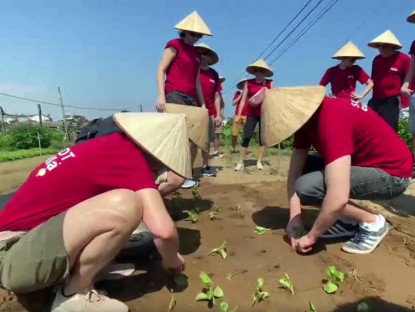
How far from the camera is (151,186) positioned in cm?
189

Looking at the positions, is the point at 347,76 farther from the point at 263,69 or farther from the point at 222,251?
the point at 222,251

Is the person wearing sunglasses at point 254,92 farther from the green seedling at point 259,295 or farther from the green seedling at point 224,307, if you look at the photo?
the green seedling at point 224,307

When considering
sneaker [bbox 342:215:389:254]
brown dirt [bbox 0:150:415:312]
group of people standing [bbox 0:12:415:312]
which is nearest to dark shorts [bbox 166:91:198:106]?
group of people standing [bbox 0:12:415:312]

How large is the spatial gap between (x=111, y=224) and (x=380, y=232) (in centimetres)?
182

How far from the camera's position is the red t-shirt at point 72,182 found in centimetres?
185

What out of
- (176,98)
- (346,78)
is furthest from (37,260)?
(346,78)

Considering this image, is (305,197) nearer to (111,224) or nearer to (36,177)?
(111,224)

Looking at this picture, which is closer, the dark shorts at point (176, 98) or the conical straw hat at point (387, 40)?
the dark shorts at point (176, 98)

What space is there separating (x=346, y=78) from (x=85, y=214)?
4446 mm

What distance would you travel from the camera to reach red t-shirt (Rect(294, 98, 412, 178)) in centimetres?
232

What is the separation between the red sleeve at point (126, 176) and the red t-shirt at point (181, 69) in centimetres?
219

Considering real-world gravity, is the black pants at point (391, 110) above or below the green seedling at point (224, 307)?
above

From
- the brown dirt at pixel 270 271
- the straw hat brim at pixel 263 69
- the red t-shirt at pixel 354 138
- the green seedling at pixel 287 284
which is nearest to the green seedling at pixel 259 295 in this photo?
the brown dirt at pixel 270 271

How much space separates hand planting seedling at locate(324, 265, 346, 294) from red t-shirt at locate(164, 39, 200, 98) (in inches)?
93.8
